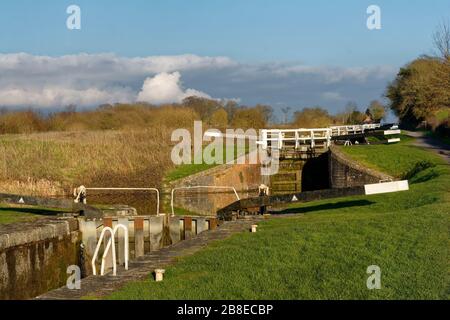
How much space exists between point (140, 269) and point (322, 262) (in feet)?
9.32

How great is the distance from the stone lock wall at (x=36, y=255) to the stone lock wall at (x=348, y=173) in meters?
13.6

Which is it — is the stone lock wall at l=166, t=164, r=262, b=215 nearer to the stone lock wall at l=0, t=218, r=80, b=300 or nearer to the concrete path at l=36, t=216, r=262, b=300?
the stone lock wall at l=0, t=218, r=80, b=300

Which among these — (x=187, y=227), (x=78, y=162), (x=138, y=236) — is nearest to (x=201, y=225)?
(x=187, y=227)

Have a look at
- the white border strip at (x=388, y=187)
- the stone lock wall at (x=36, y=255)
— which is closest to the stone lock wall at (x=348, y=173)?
the white border strip at (x=388, y=187)

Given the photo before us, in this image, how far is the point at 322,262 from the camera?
853cm

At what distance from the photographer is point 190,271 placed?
A: 884 centimetres

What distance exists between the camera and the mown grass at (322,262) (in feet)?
23.4

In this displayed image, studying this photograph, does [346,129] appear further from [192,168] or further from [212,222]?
[212,222]

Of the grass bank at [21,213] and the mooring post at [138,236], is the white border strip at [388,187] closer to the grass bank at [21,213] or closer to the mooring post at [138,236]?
the mooring post at [138,236]

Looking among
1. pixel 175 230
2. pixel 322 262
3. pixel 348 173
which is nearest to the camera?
pixel 322 262
